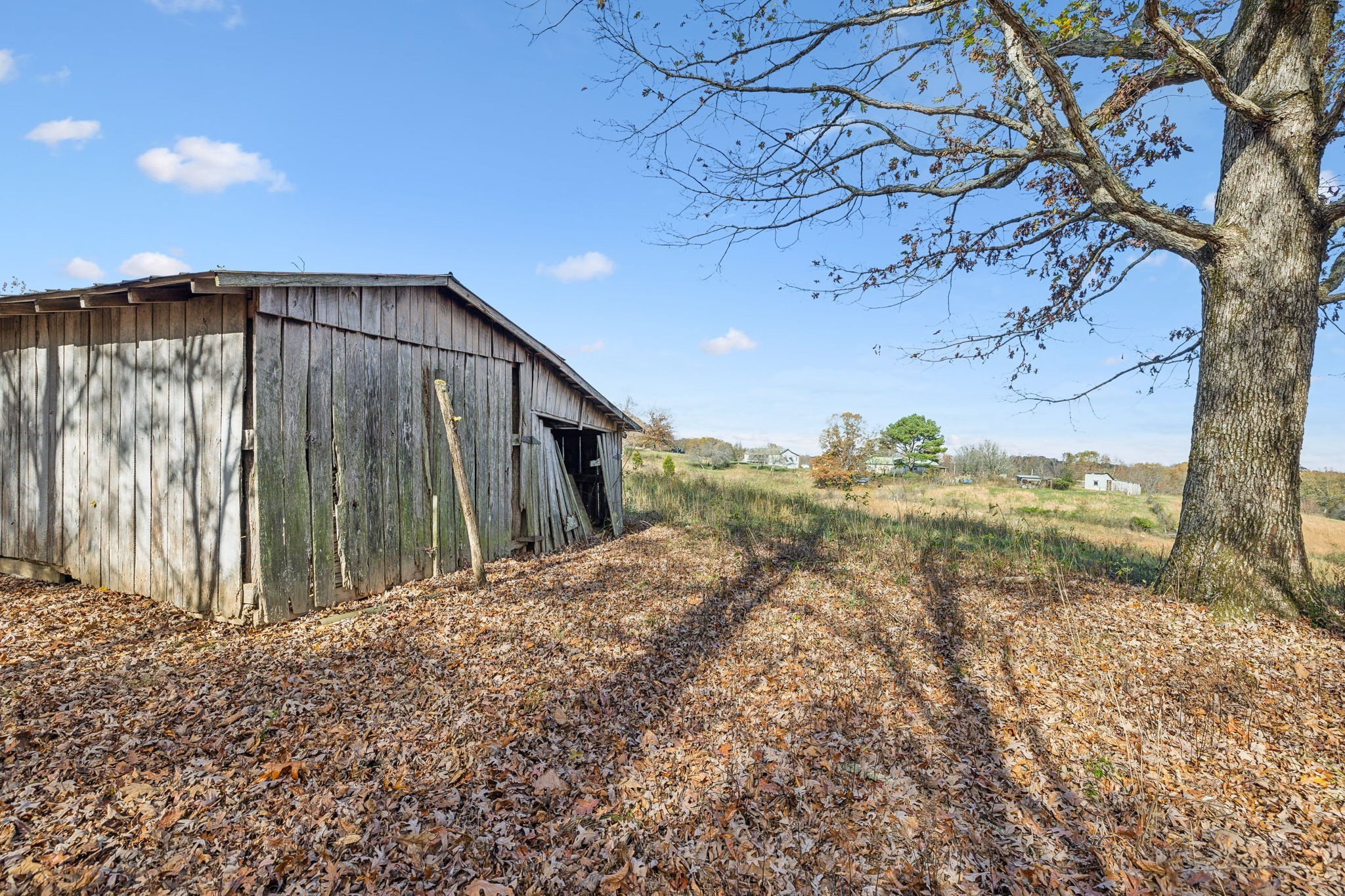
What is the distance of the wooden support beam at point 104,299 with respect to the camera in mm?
6238

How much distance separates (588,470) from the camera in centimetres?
1481

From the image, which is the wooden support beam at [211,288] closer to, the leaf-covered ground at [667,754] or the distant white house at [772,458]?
the leaf-covered ground at [667,754]

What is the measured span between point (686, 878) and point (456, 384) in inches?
303

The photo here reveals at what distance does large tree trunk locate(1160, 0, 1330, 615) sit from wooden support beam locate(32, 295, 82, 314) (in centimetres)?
1239

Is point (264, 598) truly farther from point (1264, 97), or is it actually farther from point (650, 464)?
point (650, 464)

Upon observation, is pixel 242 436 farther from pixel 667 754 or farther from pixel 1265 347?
pixel 1265 347

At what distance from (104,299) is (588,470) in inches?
377

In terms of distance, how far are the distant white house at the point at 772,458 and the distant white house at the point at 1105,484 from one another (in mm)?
22589

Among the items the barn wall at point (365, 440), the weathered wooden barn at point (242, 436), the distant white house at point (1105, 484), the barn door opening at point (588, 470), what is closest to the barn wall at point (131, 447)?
the weathered wooden barn at point (242, 436)

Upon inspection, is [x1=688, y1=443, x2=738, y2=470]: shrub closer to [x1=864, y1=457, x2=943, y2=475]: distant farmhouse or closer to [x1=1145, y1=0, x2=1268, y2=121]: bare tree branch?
[x1=864, y1=457, x2=943, y2=475]: distant farmhouse

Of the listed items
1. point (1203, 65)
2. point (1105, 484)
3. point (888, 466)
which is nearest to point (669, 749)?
point (1203, 65)

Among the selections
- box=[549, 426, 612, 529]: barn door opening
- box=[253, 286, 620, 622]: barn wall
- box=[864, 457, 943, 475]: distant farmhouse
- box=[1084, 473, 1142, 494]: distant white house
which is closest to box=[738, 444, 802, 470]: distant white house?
box=[864, 457, 943, 475]: distant farmhouse

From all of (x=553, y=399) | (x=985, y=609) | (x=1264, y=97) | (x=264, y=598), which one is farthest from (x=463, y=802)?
(x=1264, y=97)

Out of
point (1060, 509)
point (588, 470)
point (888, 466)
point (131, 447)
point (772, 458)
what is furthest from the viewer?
point (772, 458)
